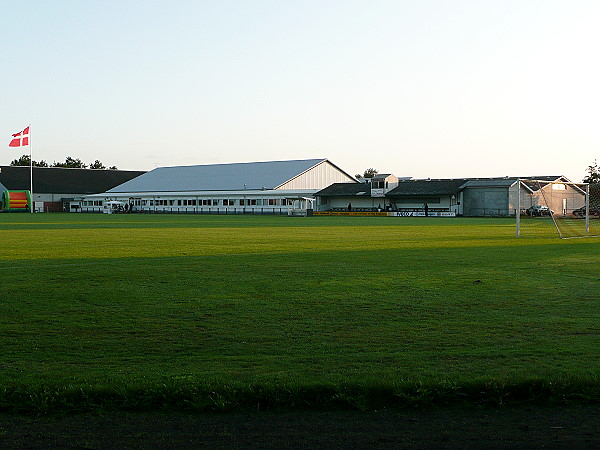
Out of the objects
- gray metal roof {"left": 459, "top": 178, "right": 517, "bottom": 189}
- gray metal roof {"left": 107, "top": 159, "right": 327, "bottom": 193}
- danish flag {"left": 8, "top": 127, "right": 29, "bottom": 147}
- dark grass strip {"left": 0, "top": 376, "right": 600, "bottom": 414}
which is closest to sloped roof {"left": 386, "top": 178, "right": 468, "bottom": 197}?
gray metal roof {"left": 459, "top": 178, "right": 517, "bottom": 189}

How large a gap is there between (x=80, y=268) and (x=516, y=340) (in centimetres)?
1101

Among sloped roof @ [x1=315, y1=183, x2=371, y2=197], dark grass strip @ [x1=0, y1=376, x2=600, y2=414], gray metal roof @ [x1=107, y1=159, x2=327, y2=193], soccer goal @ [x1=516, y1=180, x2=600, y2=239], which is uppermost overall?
gray metal roof @ [x1=107, y1=159, x2=327, y2=193]

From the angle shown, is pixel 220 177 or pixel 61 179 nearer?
pixel 220 177

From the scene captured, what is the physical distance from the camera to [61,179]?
122 meters

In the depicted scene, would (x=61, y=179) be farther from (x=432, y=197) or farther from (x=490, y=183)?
(x=490, y=183)

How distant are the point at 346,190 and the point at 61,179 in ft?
174

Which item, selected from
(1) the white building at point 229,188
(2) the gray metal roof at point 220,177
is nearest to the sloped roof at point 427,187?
(1) the white building at point 229,188

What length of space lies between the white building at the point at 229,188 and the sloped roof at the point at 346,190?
2188mm

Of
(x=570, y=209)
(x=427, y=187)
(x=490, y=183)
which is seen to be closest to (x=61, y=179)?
(x=427, y=187)

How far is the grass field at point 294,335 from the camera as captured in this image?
586 centimetres

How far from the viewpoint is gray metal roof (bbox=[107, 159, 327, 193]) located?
104938 millimetres

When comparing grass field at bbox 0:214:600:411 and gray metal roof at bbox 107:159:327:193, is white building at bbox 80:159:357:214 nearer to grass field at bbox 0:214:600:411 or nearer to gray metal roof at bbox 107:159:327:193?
gray metal roof at bbox 107:159:327:193

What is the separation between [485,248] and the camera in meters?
23.4

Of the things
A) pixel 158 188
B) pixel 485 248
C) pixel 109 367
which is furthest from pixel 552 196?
pixel 158 188
